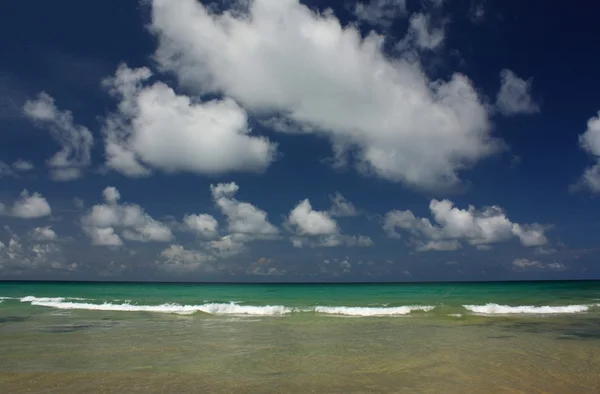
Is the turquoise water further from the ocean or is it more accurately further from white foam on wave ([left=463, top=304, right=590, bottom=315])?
the ocean

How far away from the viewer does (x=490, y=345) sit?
13883 mm

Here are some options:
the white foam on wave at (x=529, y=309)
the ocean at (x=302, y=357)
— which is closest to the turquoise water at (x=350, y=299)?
the white foam on wave at (x=529, y=309)

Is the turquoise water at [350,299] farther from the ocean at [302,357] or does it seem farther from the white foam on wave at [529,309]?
the ocean at [302,357]

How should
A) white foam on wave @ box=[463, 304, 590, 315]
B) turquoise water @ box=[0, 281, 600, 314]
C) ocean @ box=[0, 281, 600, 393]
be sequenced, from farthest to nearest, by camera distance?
turquoise water @ box=[0, 281, 600, 314], white foam on wave @ box=[463, 304, 590, 315], ocean @ box=[0, 281, 600, 393]

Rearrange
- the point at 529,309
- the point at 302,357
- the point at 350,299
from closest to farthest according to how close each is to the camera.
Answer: the point at 302,357, the point at 529,309, the point at 350,299

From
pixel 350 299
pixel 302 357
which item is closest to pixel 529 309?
pixel 350 299

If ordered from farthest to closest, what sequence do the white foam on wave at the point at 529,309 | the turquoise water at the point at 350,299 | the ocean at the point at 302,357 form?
the turquoise water at the point at 350,299 < the white foam on wave at the point at 529,309 < the ocean at the point at 302,357

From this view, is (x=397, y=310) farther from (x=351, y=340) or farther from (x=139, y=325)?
(x=139, y=325)

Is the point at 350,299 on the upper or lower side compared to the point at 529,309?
lower

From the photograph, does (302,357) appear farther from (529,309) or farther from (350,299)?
(350,299)

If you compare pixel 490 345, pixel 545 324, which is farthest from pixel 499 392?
pixel 545 324

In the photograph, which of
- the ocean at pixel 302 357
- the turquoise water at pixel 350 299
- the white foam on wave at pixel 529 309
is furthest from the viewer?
the turquoise water at pixel 350 299

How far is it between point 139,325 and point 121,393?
12.1 meters

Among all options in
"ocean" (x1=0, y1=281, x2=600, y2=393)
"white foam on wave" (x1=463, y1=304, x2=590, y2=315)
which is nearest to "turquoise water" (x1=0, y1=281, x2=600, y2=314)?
"white foam on wave" (x1=463, y1=304, x2=590, y2=315)
